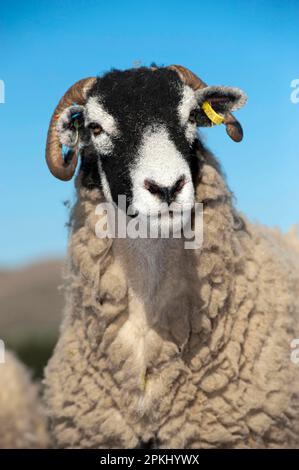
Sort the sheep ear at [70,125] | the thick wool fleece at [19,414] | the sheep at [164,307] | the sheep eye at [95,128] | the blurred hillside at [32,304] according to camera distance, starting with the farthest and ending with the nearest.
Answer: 1. the blurred hillside at [32,304]
2. the thick wool fleece at [19,414]
3. the sheep ear at [70,125]
4. the sheep eye at [95,128]
5. the sheep at [164,307]

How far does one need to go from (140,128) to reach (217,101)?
33.7 inches

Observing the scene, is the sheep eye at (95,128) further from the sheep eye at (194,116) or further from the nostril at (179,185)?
the nostril at (179,185)

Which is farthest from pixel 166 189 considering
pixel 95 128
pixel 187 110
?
pixel 95 128

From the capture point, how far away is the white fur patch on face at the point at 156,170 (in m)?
3.77

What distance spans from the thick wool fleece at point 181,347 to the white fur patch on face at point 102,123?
423 millimetres

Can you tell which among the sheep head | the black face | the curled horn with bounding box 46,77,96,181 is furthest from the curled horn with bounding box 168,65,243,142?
the curled horn with bounding box 46,77,96,181

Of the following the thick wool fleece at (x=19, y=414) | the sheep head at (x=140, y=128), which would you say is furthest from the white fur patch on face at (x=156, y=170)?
the thick wool fleece at (x=19, y=414)

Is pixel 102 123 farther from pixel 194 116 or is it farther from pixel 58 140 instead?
pixel 194 116

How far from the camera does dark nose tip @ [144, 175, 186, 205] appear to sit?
3.74 metres

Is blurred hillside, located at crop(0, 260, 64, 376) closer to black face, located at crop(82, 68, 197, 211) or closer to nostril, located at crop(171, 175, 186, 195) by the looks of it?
black face, located at crop(82, 68, 197, 211)

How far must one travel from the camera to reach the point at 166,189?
12.2ft
